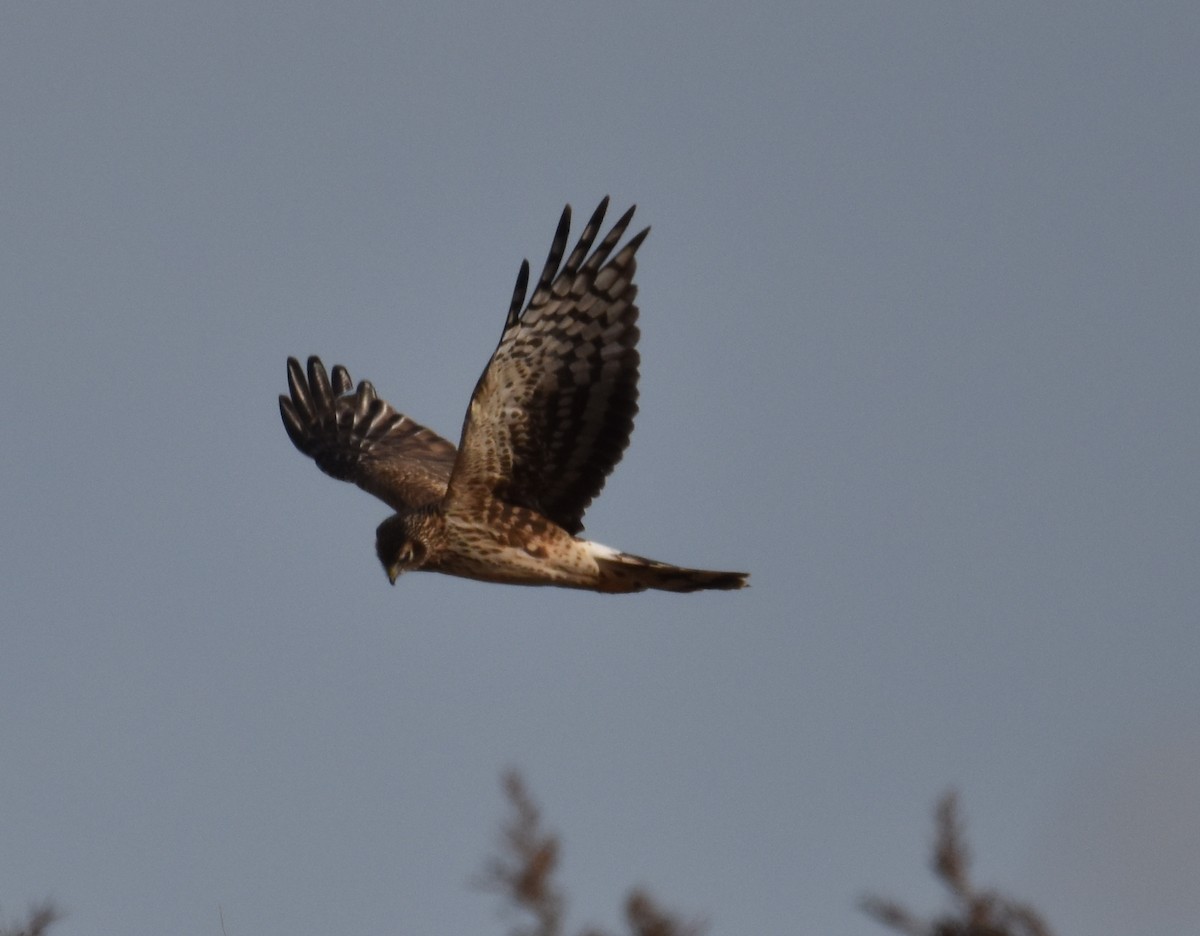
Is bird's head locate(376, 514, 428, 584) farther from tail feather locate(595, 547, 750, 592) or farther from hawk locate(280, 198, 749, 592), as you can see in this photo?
tail feather locate(595, 547, 750, 592)

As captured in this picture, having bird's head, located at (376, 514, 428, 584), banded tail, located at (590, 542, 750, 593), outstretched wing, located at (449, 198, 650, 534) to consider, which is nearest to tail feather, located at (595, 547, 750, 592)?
banded tail, located at (590, 542, 750, 593)

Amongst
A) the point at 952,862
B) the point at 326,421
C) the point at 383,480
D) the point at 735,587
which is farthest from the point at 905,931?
the point at 326,421

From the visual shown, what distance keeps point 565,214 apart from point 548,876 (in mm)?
5784

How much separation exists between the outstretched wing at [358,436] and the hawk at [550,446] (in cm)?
152

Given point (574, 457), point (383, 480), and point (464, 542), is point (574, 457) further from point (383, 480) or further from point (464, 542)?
point (383, 480)

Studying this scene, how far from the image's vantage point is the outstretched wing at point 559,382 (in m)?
8.80

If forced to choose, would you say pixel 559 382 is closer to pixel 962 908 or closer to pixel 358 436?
pixel 358 436

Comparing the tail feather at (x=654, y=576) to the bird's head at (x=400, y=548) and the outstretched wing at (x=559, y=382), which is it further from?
the bird's head at (x=400, y=548)

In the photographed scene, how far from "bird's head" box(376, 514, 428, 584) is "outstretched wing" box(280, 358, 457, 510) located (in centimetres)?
145

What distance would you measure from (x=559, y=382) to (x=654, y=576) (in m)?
1.08

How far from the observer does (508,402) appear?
8844 mm

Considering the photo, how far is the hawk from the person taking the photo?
8828mm

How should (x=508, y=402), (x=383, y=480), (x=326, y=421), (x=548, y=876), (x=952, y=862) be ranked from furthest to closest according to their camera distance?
(x=326, y=421), (x=383, y=480), (x=508, y=402), (x=548, y=876), (x=952, y=862)

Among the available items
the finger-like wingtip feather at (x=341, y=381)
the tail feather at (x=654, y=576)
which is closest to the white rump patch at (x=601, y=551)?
the tail feather at (x=654, y=576)
